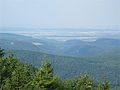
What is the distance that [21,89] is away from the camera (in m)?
28.5

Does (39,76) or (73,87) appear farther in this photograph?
(73,87)

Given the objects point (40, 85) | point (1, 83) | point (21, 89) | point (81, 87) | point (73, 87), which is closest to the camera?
point (40, 85)

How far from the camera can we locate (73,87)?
125ft

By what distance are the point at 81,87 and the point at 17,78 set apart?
287 inches

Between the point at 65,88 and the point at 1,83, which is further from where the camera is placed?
the point at 65,88

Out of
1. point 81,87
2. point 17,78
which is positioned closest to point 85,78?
point 81,87

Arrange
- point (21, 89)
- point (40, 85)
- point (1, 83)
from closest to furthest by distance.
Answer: point (40, 85)
point (21, 89)
point (1, 83)

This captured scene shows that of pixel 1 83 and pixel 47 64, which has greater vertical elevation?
pixel 47 64

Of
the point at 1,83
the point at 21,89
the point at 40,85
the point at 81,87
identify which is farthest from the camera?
the point at 81,87

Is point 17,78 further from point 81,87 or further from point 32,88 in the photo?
point 81,87

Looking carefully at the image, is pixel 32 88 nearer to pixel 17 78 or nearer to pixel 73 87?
pixel 17 78

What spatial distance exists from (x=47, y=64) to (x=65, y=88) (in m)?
8.61

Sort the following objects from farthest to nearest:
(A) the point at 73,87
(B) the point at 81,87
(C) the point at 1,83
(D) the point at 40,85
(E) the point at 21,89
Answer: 1. (A) the point at 73,87
2. (B) the point at 81,87
3. (C) the point at 1,83
4. (E) the point at 21,89
5. (D) the point at 40,85

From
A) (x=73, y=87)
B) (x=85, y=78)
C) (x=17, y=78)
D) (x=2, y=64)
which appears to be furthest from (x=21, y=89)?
(x=73, y=87)
